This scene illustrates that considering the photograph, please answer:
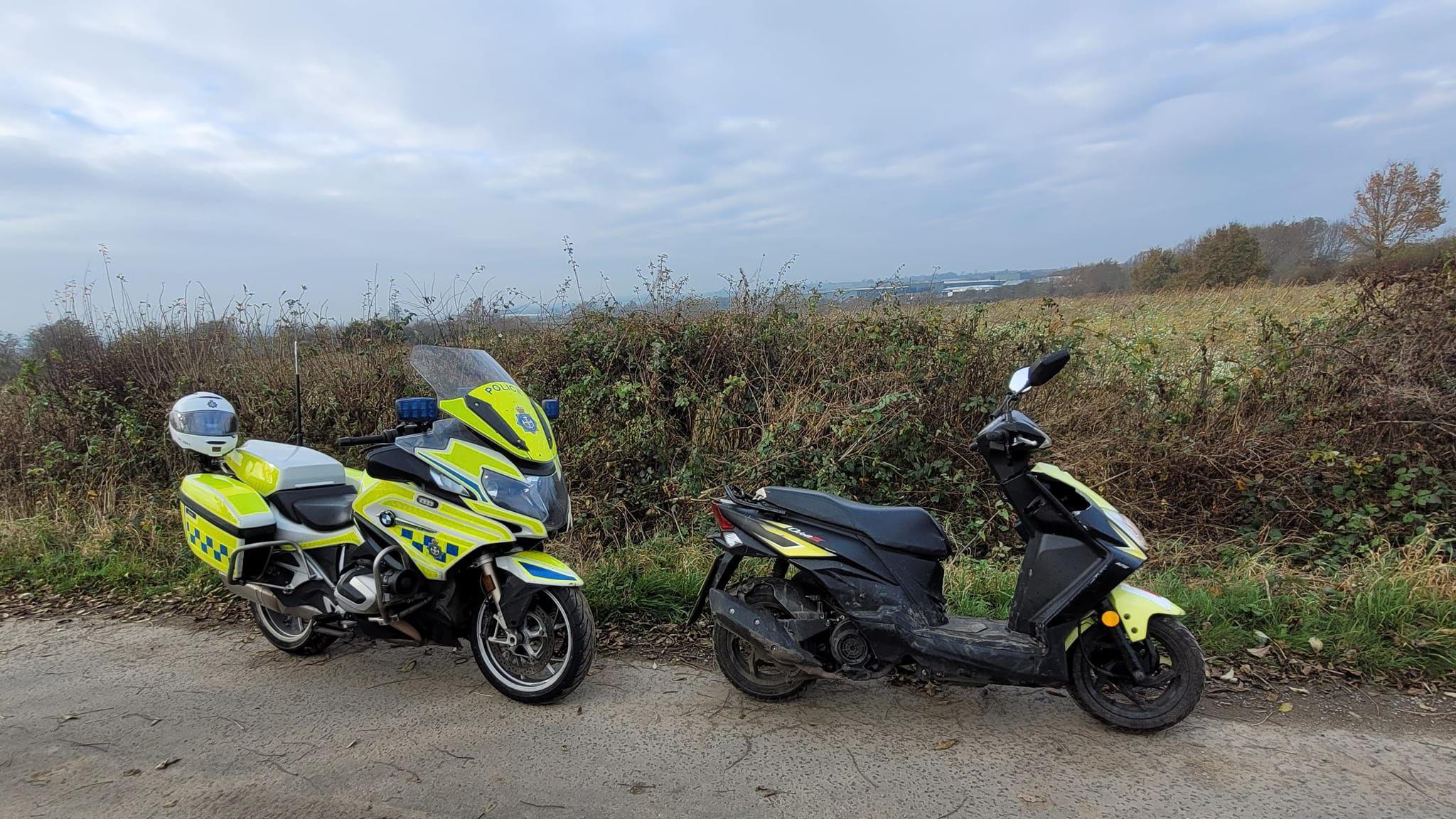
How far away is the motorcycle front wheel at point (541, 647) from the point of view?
10.7 feet

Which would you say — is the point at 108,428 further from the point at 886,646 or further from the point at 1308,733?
the point at 1308,733

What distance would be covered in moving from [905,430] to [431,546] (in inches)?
142

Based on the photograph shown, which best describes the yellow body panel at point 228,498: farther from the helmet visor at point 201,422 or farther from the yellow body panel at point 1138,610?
the yellow body panel at point 1138,610

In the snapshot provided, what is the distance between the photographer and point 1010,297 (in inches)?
287

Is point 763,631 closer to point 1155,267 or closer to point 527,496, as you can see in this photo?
point 527,496

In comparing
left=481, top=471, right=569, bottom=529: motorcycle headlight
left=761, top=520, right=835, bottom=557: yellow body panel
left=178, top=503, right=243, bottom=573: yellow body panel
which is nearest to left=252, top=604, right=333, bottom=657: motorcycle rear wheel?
left=178, top=503, right=243, bottom=573: yellow body panel

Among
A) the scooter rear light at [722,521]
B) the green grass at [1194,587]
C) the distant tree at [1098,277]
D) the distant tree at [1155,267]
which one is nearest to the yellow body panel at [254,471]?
the green grass at [1194,587]

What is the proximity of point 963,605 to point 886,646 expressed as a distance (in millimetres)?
1024

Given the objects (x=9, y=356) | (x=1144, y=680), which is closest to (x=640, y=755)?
(x=1144, y=680)

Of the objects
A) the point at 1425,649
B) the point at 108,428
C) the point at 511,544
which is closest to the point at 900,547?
the point at 511,544

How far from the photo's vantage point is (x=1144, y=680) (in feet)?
9.76

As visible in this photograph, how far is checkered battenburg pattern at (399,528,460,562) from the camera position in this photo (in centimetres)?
330

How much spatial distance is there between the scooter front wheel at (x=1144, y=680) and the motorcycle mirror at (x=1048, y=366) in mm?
1046

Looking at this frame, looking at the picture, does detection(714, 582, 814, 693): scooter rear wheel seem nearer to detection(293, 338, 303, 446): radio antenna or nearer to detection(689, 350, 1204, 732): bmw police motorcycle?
detection(689, 350, 1204, 732): bmw police motorcycle
